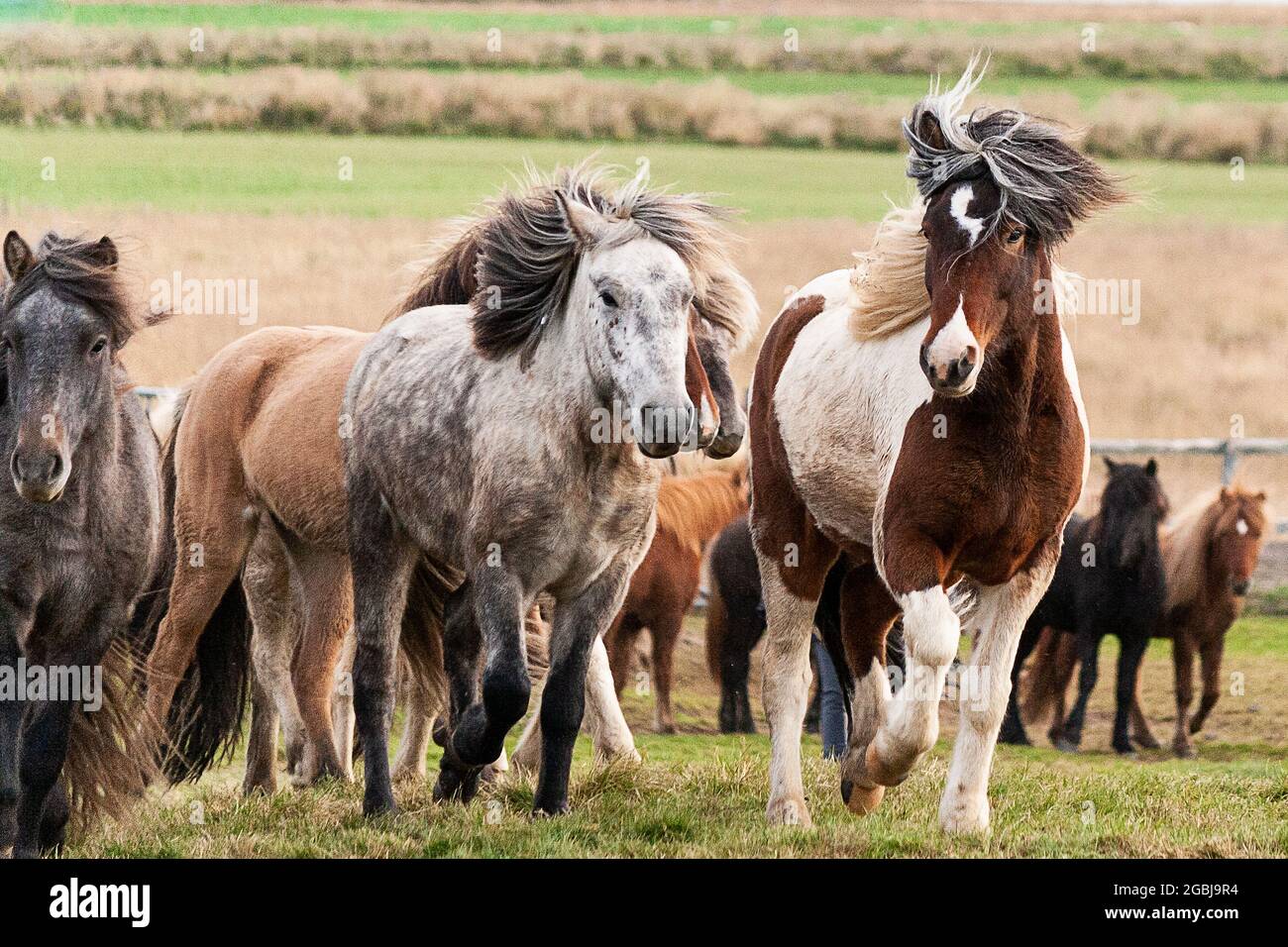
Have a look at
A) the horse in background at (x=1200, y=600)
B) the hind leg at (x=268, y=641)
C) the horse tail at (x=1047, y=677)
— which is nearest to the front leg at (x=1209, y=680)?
the horse in background at (x=1200, y=600)

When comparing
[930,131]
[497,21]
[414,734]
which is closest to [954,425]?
[930,131]

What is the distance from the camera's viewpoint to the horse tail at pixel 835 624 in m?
7.32

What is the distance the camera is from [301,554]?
7.85m

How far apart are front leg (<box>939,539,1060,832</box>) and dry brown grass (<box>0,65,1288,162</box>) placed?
2163 cm

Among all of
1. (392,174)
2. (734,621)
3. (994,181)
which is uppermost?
(392,174)

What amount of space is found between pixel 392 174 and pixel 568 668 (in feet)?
71.0

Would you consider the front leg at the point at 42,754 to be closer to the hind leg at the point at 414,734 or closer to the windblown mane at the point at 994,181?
the hind leg at the point at 414,734

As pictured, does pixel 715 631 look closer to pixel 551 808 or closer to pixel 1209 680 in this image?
pixel 1209 680

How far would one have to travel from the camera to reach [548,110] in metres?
29.3

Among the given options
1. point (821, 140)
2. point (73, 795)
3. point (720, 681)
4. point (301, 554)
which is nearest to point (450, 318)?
point (301, 554)

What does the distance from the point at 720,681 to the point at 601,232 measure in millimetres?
6729
